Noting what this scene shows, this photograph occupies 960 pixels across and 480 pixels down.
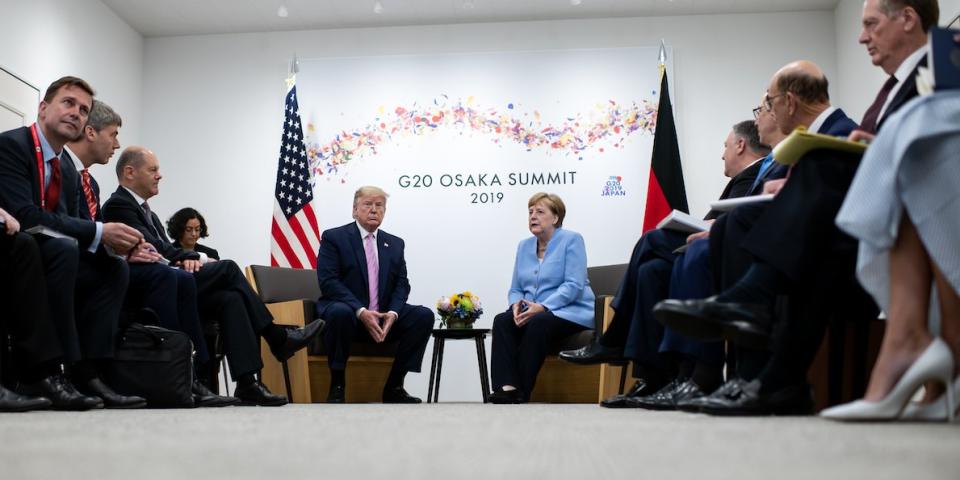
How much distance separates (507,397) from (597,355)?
120 cm

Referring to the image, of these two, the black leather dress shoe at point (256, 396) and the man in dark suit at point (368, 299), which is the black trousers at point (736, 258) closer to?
the black leather dress shoe at point (256, 396)

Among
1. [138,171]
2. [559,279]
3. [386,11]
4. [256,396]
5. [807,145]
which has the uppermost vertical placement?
[386,11]

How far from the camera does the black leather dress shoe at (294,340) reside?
383 cm

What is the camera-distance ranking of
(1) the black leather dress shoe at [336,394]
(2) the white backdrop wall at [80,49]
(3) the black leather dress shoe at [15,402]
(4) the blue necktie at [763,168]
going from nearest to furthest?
1. (3) the black leather dress shoe at [15,402]
2. (4) the blue necktie at [763,168]
3. (1) the black leather dress shoe at [336,394]
4. (2) the white backdrop wall at [80,49]

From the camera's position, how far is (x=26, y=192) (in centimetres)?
289

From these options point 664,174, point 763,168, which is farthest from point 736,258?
point 664,174

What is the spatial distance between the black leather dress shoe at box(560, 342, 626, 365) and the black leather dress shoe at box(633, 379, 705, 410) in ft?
1.25

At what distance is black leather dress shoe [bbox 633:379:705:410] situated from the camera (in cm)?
257

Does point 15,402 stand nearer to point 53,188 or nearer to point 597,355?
point 53,188

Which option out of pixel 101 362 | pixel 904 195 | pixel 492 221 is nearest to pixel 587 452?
pixel 904 195

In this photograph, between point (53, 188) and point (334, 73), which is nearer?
point (53, 188)

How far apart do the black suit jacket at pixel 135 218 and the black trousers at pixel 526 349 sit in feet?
5.30

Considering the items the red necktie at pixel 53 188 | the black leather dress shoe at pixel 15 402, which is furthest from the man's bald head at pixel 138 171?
the black leather dress shoe at pixel 15 402

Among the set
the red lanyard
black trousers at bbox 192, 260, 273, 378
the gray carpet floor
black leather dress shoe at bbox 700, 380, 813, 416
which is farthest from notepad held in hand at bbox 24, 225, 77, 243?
black leather dress shoe at bbox 700, 380, 813, 416
